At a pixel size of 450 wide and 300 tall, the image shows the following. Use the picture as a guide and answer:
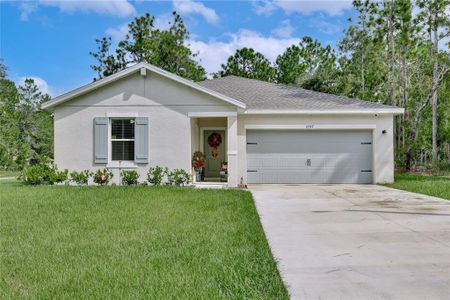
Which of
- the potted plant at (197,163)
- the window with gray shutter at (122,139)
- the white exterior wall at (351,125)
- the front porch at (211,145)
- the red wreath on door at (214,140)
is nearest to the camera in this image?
the window with gray shutter at (122,139)

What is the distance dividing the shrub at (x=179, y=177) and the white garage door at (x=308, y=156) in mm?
2779

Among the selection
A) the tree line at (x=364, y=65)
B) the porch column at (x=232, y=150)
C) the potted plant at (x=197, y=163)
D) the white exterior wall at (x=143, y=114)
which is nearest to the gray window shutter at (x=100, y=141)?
the white exterior wall at (x=143, y=114)

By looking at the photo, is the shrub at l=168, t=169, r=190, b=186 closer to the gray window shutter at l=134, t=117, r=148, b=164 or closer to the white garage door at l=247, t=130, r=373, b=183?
the gray window shutter at l=134, t=117, r=148, b=164

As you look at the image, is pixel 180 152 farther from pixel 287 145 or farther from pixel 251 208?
pixel 251 208

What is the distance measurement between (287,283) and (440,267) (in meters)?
1.87

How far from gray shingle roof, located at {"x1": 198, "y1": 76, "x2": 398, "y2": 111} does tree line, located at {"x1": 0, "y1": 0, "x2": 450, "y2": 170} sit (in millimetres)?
4692

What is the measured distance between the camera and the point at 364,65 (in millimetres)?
29375

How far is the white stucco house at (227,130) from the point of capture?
13406mm

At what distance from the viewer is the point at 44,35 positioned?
18.7 metres

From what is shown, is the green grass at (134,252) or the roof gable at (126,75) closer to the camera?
the green grass at (134,252)

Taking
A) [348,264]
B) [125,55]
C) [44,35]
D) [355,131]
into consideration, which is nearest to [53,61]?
[44,35]

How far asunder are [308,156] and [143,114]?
21.2 ft

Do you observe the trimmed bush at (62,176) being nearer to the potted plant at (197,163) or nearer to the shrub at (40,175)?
the shrub at (40,175)

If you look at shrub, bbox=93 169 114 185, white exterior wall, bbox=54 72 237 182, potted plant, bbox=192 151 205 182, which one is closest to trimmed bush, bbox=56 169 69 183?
white exterior wall, bbox=54 72 237 182
